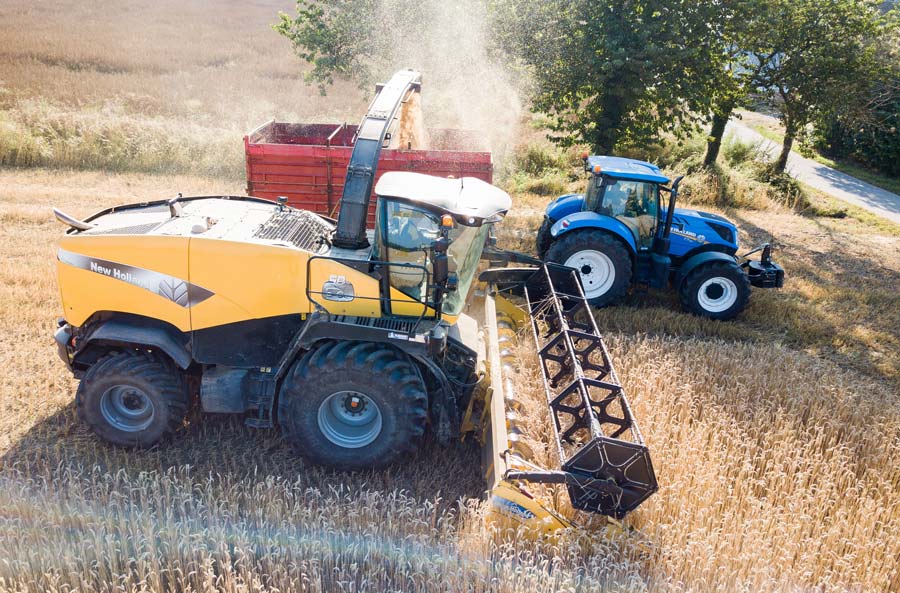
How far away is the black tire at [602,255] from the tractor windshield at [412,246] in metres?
3.31

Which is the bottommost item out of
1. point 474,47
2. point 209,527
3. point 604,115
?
point 209,527

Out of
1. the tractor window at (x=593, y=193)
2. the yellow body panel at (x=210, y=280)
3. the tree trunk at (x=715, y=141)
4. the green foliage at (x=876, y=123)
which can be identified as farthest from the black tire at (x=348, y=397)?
the tree trunk at (x=715, y=141)

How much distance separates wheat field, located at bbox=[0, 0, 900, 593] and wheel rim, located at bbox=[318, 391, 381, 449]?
0.90 feet

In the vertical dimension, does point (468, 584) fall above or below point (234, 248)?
below

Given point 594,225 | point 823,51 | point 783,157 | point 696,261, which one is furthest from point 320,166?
point 783,157

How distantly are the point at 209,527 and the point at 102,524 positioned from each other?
22.5 inches

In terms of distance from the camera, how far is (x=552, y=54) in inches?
435

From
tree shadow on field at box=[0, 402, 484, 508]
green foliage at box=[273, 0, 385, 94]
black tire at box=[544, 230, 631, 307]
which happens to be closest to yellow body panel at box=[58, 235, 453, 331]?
tree shadow on field at box=[0, 402, 484, 508]

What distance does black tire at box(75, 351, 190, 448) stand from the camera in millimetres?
4605

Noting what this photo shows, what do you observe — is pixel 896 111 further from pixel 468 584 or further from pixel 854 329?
pixel 468 584

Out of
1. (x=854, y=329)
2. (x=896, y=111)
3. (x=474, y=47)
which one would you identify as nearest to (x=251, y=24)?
(x=474, y=47)

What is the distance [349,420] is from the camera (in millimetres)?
4699

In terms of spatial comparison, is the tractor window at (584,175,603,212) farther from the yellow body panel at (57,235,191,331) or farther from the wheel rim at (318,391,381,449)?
the yellow body panel at (57,235,191,331)

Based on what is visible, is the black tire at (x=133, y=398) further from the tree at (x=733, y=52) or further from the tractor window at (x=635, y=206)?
the tree at (x=733, y=52)
